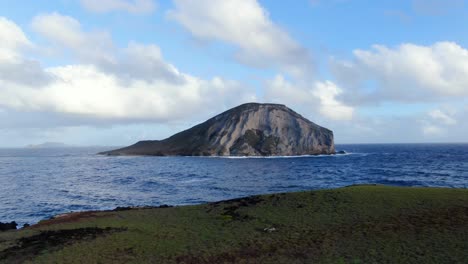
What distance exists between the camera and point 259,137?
174 meters

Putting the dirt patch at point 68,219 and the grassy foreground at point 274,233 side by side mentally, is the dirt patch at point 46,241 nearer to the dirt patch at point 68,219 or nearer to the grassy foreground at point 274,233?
the grassy foreground at point 274,233

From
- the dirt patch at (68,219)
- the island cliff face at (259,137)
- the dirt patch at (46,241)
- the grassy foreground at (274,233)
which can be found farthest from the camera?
the island cliff face at (259,137)

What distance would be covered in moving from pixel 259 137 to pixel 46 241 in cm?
15552

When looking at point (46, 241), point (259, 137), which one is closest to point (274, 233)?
point (46, 241)

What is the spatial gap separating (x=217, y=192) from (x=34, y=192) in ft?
87.5

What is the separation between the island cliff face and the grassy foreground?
136975 mm

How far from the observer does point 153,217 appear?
85.3 ft

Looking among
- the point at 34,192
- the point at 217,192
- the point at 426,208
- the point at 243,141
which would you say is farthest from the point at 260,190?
the point at 243,141

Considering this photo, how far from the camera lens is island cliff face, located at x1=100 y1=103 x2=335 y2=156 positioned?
545 ft

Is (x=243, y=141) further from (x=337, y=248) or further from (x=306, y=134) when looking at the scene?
(x=337, y=248)

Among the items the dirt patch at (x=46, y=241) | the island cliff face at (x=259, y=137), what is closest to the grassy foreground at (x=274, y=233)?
the dirt patch at (x=46, y=241)

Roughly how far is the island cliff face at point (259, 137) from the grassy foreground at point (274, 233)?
5393 inches

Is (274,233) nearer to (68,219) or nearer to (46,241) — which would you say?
(46,241)

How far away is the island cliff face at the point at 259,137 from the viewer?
166 metres
